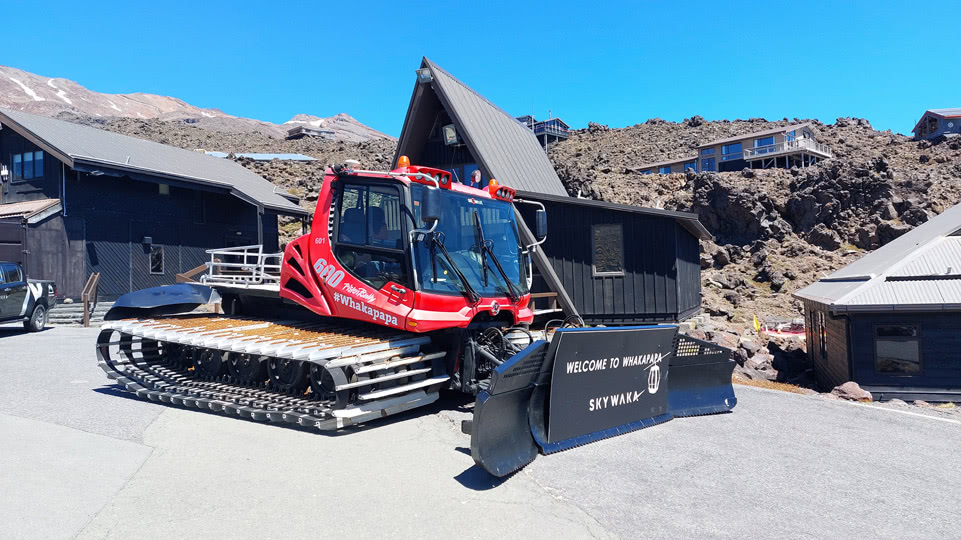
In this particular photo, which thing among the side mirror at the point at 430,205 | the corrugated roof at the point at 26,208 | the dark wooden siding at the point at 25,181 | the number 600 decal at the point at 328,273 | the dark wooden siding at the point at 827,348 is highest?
the dark wooden siding at the point at 25,181

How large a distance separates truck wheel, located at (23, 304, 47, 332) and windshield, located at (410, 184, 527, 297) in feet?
47.1

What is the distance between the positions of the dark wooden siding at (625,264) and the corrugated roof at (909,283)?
135 inches

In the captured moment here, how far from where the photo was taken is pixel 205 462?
6.02 metres

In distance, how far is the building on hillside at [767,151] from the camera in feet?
210

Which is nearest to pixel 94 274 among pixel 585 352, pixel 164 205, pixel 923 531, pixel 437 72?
pixel 164 205

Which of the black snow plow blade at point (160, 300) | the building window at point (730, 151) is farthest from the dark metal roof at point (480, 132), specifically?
the building window at point (730, 151)

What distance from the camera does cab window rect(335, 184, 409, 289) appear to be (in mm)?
7891

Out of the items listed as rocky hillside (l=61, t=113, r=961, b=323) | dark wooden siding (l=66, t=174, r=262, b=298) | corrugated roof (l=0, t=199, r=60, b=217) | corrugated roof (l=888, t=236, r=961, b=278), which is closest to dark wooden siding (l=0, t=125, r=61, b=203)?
corrugated roof (l=0, t=199, r=60, b=217)

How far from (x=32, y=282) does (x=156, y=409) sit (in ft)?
38.8

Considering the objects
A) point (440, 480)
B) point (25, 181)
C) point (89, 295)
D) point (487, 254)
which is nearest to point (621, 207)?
point (487, 254)

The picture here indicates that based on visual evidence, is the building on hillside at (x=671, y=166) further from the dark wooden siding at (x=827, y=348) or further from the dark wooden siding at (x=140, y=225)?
the dark wooden siding at (x=827, y=348)

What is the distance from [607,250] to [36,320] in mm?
14968

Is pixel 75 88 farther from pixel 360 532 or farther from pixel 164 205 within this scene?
pixel 360 532

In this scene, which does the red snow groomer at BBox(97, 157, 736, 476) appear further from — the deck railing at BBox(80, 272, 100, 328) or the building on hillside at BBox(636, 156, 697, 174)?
the building on hillside at BBox(636, 156, 697, 174)
